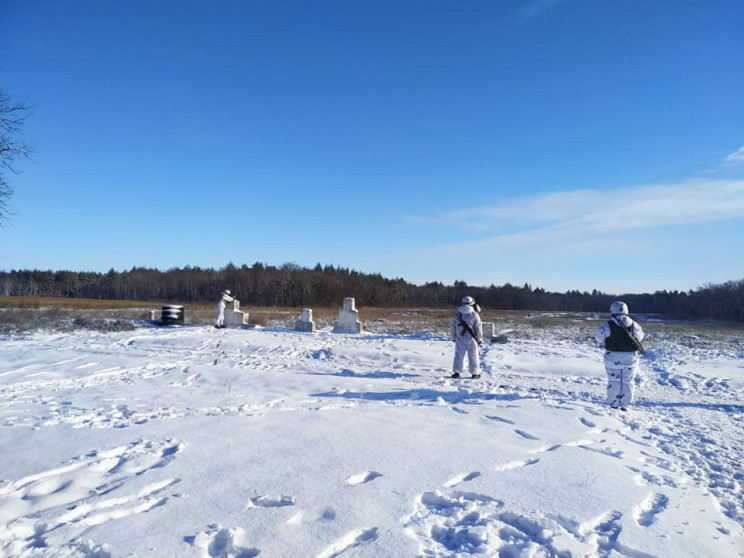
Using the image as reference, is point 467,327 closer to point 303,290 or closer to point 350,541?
point 350,541

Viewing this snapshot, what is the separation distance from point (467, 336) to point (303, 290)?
257 feet

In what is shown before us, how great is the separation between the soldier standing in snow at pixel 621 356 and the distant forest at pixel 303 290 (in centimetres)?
7760

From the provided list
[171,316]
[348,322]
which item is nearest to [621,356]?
[348,322]

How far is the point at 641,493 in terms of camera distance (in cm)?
476

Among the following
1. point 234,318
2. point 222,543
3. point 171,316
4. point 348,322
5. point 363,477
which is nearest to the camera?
point 222,543

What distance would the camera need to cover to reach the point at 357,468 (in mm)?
5027

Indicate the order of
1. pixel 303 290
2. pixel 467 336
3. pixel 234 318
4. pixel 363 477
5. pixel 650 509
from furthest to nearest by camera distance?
pixel 303 290 → pixel 234 318 → pixel 467 336 → pixel 363 477 → pixel 650 509

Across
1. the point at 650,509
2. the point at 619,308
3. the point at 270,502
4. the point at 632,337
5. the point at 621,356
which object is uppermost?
the point at 619,308

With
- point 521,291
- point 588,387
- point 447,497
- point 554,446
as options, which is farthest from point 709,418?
point 521,291

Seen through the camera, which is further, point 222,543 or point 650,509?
point 650,509

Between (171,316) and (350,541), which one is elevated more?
(171,316)

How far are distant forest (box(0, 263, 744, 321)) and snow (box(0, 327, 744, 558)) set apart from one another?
253 ft

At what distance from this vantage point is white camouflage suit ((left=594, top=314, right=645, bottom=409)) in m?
8.95

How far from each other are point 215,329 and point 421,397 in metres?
14.8
